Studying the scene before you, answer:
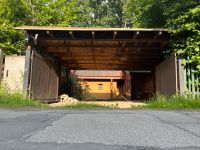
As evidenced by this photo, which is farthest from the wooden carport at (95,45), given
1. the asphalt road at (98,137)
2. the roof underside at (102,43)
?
the asphalt road at (98,137)

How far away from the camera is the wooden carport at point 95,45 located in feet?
36.6

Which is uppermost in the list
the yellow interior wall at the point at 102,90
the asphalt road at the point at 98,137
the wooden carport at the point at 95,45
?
the wooden carport at the point at 95,45

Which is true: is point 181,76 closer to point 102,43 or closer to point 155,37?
point 155,37

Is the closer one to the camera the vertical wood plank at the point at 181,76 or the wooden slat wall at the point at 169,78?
the vertical wood plank at the point at 181,76

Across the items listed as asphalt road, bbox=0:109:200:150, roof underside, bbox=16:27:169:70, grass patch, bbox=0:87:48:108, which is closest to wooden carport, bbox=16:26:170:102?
roof underside, bbox=16:27:169:70

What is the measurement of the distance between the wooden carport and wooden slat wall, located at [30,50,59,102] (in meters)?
0.06

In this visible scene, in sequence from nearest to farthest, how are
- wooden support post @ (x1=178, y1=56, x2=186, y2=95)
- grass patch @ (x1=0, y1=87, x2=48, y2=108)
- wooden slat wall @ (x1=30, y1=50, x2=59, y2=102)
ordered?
grass patch @ (x1=0, y1=87, x2=48, y2=108) → wooden support post @ (x1=178, y1=56, x2=186, y2=95) → wooden slat wall @ (x1=30, y1=50, x2=59, y2=102)

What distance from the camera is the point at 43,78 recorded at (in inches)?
526

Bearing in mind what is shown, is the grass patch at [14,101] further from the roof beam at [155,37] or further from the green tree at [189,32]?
the green tree at [189,32]

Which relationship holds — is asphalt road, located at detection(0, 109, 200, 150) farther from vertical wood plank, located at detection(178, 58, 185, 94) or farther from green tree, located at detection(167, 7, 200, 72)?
green tree, located at detection(167, 7, 200, 72)

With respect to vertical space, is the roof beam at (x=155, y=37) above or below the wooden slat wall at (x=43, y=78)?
above

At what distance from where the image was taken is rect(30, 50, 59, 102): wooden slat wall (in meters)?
11.8

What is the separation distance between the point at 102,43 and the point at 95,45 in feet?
1.24

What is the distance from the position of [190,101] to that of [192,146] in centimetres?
590
